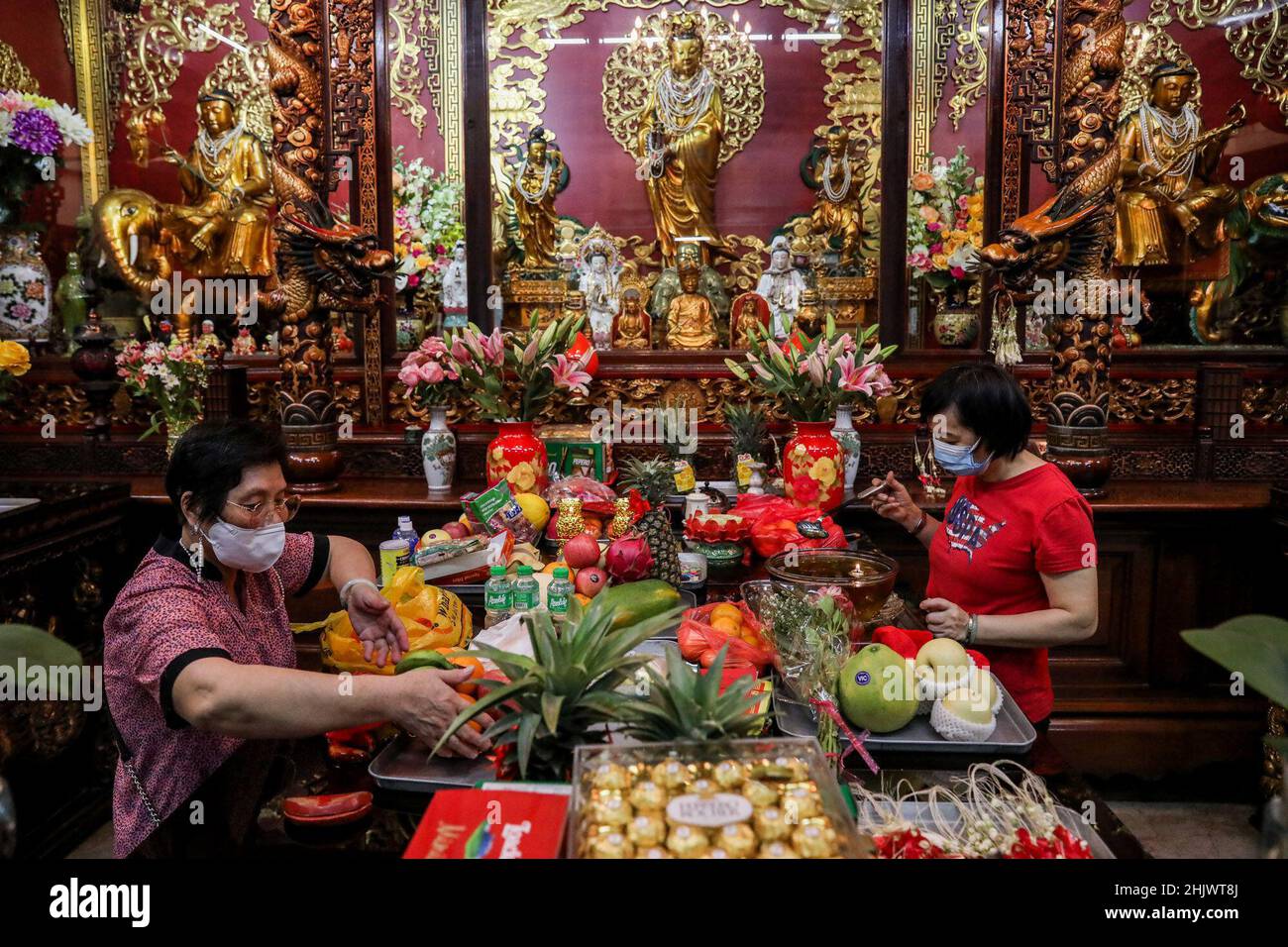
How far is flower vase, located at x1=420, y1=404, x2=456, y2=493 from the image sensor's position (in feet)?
11.1

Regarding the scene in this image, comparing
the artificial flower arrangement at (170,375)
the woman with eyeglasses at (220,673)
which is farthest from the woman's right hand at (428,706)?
the artificial flower arrangement at (170,375)

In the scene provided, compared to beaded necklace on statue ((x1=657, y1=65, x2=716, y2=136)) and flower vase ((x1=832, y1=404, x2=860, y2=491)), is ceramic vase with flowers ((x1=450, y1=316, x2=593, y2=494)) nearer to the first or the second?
flower vase ((x1=832, y1=404, x2=860, y2=491))

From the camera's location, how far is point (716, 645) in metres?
1.60

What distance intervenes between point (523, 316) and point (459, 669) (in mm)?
3280

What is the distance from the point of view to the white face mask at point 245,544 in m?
1.51

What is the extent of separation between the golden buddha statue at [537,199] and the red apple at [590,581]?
2804 mm

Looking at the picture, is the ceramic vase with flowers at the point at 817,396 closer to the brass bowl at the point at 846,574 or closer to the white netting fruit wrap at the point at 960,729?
the brass bowl at the point at 846,574

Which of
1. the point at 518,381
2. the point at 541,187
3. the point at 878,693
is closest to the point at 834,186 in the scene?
the point at 541,187

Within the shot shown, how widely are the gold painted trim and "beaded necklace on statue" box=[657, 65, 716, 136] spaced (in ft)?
9.21

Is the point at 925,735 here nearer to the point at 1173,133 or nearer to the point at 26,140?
the point at 1173,133

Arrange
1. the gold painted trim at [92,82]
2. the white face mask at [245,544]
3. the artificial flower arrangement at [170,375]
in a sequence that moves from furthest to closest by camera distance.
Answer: the gold painted trim at [92,82], the artificial flower arrangement at [170,375], the white face mask at [245,544]
